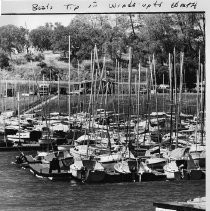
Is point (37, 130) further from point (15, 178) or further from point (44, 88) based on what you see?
point (15, 178)

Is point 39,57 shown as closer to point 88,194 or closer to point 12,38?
point 12,38

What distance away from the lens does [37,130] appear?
1795cm

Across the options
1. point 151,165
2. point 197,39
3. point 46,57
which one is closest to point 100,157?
point 151,165

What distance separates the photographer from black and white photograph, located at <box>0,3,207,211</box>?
10.1m

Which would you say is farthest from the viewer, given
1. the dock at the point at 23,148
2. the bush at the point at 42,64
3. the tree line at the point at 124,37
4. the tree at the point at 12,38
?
the dock at the point at 23,148

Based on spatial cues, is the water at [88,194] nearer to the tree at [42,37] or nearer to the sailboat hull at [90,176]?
the sailboat hull at [90,176]

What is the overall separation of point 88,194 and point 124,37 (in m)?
2.59

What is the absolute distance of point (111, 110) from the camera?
15461mm

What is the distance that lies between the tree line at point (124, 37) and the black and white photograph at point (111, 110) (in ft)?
0.08

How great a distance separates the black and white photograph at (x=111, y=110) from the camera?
10.1 m
